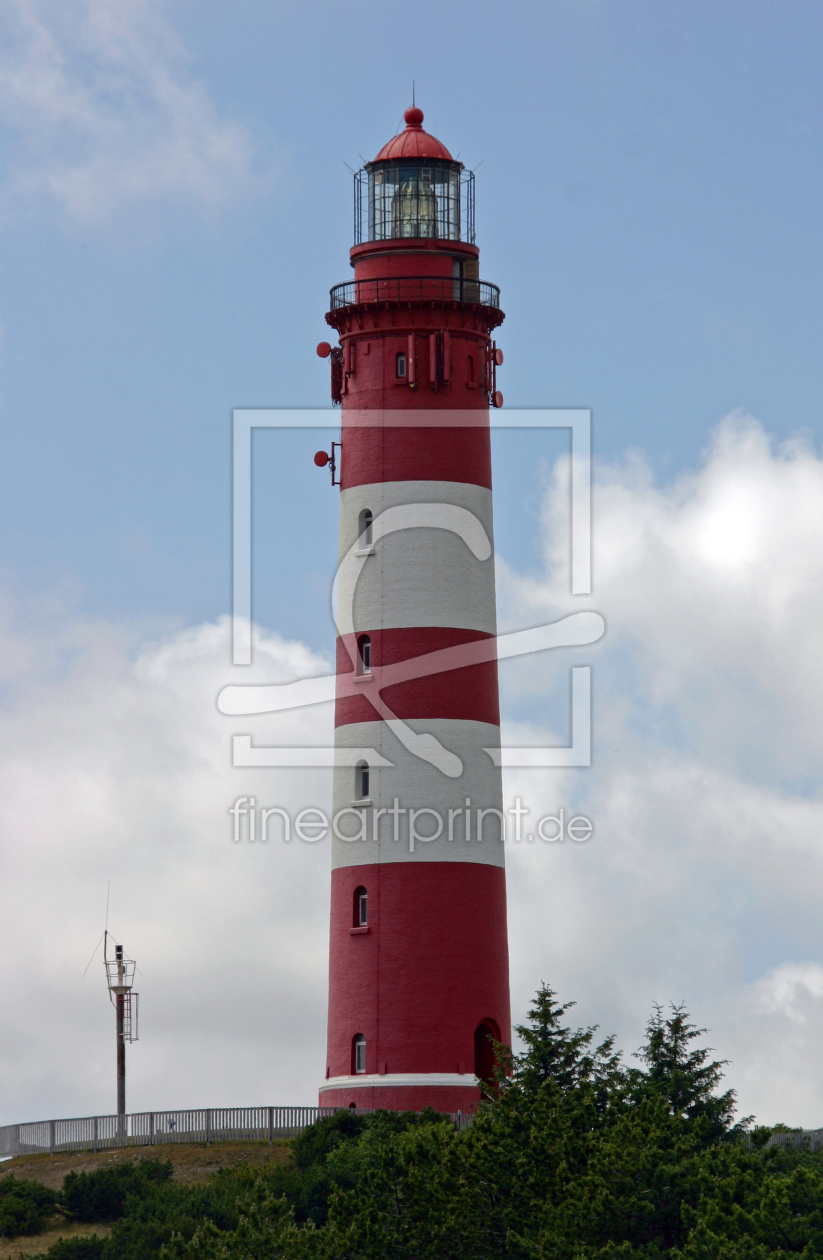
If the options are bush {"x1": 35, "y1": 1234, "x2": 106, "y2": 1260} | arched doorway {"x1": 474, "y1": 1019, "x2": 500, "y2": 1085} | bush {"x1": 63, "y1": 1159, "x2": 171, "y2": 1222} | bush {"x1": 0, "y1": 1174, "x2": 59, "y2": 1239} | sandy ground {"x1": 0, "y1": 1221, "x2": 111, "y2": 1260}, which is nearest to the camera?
bush {"x1": 35, "y1": 1234, "x2": 106, "y2": 1260}

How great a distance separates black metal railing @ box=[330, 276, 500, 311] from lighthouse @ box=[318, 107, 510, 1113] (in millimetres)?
48

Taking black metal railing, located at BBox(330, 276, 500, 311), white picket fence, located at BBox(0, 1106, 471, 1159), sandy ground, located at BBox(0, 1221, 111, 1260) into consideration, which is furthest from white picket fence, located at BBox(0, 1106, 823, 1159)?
black metal railing, located at BBox(330, 276, 500, 311)

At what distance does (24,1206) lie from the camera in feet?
160

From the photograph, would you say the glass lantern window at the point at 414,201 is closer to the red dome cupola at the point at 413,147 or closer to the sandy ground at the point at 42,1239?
the red dome cupola at the point at 413,147

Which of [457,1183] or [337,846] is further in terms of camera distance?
[337,846]

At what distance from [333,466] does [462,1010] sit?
13.0 metres

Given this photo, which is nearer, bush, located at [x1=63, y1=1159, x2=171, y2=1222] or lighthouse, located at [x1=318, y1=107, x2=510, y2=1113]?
bush, located at [x1=63, y1=1159, x2=171, y2=1222]

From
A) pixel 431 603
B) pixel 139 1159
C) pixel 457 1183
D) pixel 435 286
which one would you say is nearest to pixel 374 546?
pixel 431 603

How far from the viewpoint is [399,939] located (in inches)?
2045

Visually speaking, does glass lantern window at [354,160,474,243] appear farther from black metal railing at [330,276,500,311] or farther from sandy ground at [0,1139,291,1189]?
sandy ground at [0,1139,291,1189]

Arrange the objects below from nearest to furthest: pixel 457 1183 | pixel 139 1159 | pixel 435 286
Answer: pixel 457 1183 < pixel 139 1159 < pixel 435 286

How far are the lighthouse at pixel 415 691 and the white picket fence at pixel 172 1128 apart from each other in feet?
4.09

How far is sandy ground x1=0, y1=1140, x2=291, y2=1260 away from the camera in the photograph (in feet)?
160

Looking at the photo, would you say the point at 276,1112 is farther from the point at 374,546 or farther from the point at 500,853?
the point at 374,546
